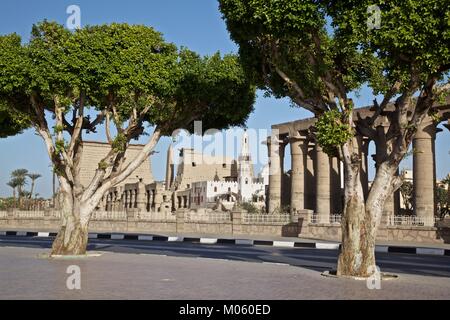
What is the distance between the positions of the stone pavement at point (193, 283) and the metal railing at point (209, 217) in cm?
2364

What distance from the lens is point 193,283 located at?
10.7 m

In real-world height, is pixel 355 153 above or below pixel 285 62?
below

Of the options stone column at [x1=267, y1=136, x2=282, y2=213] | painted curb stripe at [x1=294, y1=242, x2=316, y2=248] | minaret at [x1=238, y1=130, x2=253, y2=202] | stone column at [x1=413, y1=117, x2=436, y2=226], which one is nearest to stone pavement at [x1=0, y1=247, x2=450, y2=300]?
painted curb stripe at [x1=294, y1=242, x2=316, y2=248]

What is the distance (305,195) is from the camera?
48812 millimetres

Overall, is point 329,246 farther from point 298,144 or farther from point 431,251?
point 298,144

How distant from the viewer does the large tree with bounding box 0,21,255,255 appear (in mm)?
16266

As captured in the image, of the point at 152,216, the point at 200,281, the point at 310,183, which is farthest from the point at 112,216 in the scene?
the point at 200,281

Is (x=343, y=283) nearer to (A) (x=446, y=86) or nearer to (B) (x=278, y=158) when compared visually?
(A) (x=446, y=86)

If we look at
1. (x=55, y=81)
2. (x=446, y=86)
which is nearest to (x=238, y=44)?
(x=446, y=86)

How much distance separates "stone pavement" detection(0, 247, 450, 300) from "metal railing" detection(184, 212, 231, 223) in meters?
23.6

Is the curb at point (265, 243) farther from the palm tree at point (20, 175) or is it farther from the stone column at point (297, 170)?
A: the palm tree at point (20, 175)

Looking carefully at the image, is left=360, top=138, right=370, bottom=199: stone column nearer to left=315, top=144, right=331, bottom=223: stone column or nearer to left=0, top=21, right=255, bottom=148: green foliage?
left=315, top=144, right=331, bottom=223: stone column

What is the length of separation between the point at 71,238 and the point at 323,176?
96.2ft

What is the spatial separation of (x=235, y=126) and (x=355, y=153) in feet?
27.1
